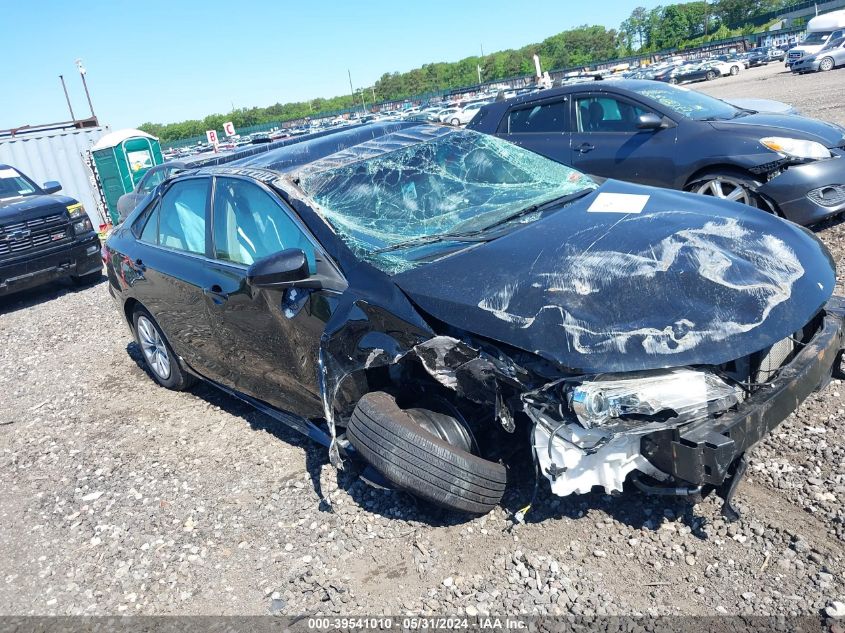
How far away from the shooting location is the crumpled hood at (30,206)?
902 centimetres

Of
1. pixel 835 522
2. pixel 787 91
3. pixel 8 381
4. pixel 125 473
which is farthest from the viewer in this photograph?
pixel 787 91

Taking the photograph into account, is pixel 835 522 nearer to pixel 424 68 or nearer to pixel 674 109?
pixel 674 109

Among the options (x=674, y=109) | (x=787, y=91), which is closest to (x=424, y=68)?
(x=787, y=91)

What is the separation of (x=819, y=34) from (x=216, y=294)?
43.7 metres

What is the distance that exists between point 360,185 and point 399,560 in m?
1.90

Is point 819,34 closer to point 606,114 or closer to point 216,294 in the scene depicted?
point 606,114

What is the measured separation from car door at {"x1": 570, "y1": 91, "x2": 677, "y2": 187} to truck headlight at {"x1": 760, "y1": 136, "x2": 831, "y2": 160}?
83 centimetres

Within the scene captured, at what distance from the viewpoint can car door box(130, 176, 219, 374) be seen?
13.6 ft

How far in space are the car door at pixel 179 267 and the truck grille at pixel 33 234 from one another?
5078mm

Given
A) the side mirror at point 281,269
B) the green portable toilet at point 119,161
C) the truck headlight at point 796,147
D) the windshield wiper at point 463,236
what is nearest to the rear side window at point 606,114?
the truck headlight at point 796,147

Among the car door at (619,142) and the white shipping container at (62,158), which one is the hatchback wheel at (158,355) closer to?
the car door at (619,142)

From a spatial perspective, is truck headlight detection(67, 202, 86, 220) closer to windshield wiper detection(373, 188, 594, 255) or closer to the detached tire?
windshield wiper detection(373, 188, 594, 255)

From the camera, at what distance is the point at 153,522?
3596 mm

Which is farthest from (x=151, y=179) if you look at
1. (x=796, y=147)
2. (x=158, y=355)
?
(x=796, y=147)
